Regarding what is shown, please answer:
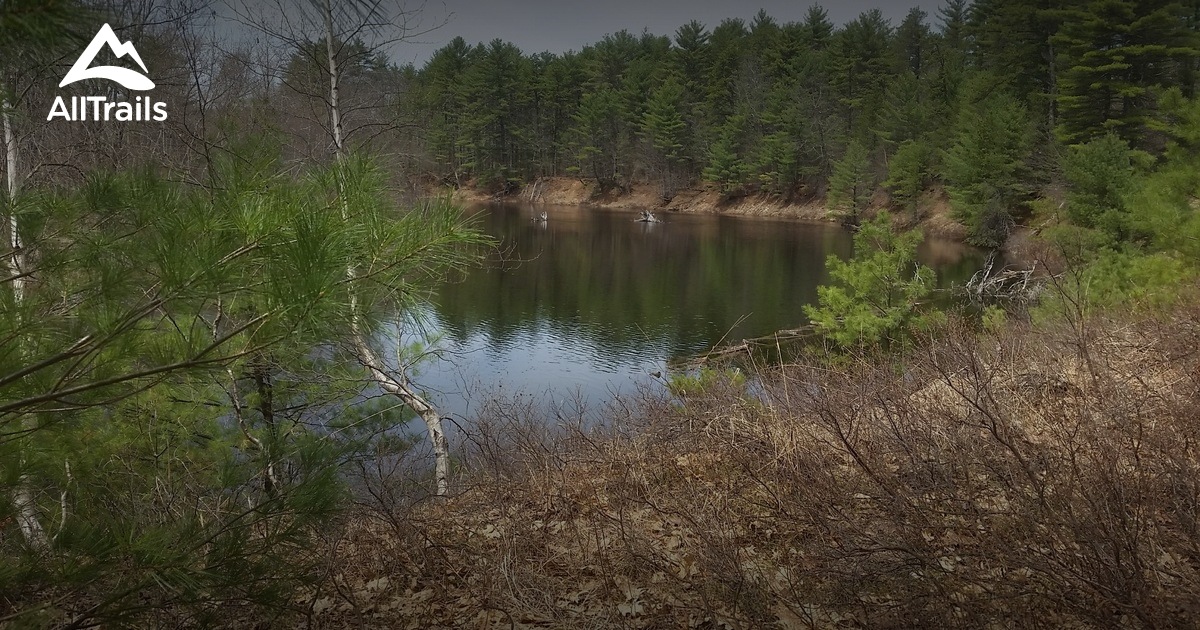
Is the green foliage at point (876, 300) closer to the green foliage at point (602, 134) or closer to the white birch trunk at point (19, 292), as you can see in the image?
the white birch trunk at point (19, 292)

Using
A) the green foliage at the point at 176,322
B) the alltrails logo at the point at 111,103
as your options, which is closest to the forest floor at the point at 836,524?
the green foliage at the point at 176,322

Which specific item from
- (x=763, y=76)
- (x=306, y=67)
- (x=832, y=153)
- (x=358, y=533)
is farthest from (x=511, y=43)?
(x=358, y=533)

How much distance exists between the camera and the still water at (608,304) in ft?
39.2

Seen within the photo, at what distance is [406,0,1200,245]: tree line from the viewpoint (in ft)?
84.0

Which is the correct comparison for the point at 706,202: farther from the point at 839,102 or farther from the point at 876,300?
the point at 876,300

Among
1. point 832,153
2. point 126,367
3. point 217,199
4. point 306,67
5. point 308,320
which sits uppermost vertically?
point 832,153

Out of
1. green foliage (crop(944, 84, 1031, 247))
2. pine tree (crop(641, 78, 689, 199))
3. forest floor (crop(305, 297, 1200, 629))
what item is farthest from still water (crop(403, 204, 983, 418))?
pine tree (crop(641, 78, 689, 199))

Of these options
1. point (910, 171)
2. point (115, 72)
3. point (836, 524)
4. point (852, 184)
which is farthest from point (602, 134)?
point (836, 524)

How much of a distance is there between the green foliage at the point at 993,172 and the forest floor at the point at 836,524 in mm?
24444

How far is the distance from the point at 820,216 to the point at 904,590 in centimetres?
4018

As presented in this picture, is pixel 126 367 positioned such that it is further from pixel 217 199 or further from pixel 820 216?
pixel 820 216

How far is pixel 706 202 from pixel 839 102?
1010 cm

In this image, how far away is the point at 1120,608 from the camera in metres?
2.36

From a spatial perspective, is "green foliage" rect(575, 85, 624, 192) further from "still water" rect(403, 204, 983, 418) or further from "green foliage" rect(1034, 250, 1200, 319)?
"green foliage" rect(1034, 250, 1200, 319)
